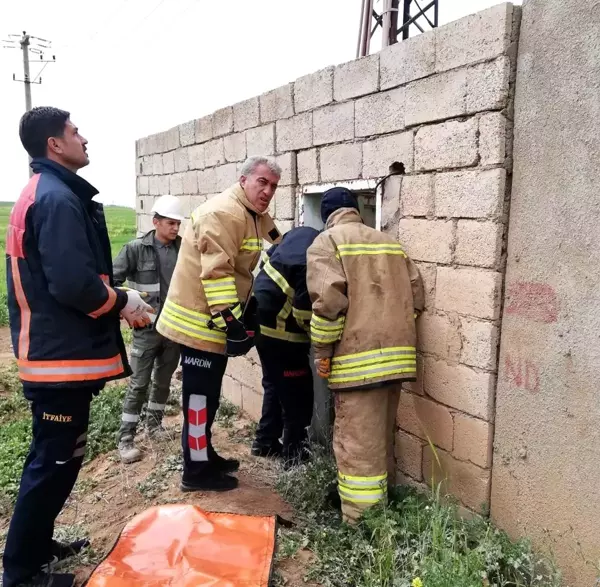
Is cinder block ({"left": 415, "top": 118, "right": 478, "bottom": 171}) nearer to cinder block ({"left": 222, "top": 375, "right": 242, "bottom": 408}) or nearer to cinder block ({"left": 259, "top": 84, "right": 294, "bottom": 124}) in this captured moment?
cinder block ({"left": 259, "top": 84, "right": 294, "bottom": 124})

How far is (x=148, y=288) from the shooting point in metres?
4.60

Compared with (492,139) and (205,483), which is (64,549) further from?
(492,139)

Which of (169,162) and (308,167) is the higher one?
(169,162)

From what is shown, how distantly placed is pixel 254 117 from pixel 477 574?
3.85m

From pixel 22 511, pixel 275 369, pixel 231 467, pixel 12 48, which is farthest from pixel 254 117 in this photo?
pixel 12 48

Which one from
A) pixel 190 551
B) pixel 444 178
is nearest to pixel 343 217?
pixel 444 178

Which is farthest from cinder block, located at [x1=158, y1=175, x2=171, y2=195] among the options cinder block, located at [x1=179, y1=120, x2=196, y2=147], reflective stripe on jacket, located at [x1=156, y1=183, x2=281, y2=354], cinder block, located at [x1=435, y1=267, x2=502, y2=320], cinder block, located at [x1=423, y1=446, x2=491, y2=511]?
cinder block, located at [x1=423, y1=446, x2=491, y2=511]

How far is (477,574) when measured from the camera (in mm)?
2445

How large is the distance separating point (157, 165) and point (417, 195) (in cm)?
447

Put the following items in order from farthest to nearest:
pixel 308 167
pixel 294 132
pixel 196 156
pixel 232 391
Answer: pixel 196 156, pixel 232 391, pixel 294 132, pixel 308 167

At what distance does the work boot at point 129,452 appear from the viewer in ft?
14.4

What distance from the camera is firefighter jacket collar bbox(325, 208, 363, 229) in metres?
3.26

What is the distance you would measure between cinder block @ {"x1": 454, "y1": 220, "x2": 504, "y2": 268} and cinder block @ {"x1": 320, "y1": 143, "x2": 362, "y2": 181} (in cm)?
101

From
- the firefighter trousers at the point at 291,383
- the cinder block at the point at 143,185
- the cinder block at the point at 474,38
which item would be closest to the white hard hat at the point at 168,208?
the firefighter trousers at the point at 291,383
